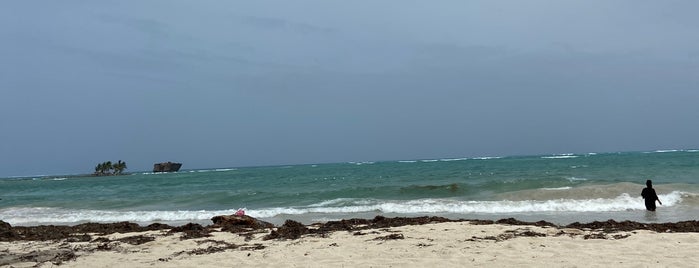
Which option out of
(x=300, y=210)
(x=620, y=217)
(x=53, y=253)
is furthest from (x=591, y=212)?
(x=53, y=253)

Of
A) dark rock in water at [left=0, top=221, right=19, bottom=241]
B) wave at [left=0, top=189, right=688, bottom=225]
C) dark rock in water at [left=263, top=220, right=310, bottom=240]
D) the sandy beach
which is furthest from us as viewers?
wave at [left=0, top=189, right=688, bottom=225]

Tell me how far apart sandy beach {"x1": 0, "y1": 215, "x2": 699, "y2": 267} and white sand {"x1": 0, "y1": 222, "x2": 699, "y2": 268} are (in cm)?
1

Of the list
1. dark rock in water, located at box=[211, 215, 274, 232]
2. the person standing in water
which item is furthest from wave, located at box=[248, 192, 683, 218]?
dark rock in water, located at box=[211, 215, 274, 232]

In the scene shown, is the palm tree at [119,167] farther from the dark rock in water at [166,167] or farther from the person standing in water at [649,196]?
the person standing in water at [649,196]

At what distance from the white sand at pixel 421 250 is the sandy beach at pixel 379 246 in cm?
1

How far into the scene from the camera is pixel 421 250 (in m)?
7.92

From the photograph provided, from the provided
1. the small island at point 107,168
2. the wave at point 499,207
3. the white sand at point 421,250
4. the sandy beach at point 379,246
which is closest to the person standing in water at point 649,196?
the wave at point 499,207

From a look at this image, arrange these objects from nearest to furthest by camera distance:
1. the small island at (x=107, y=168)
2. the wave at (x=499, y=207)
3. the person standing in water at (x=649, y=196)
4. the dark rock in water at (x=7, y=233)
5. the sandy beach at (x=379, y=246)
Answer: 1. the sandy beach at (x=379, y=246)
2. the dark rock in water at (x=7, y=233)
3. the person standing in water at (x=649, y=196)
4. the wave at (x=499, y=207)
5. the small island at (x=107, y=168)

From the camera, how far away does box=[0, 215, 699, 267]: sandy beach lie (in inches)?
279

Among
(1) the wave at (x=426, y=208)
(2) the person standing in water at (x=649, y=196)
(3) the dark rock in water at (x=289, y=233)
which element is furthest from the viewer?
(1) the wave at (x=426, y=208)

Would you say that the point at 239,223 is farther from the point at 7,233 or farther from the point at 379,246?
the point at 7,233

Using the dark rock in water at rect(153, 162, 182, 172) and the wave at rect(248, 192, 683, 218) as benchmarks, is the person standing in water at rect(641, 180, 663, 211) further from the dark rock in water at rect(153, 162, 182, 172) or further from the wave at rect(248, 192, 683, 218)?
the dark rock in water at rect(153, 162, 182, 172)

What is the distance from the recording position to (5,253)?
9.06m

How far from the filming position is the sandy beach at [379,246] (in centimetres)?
709
